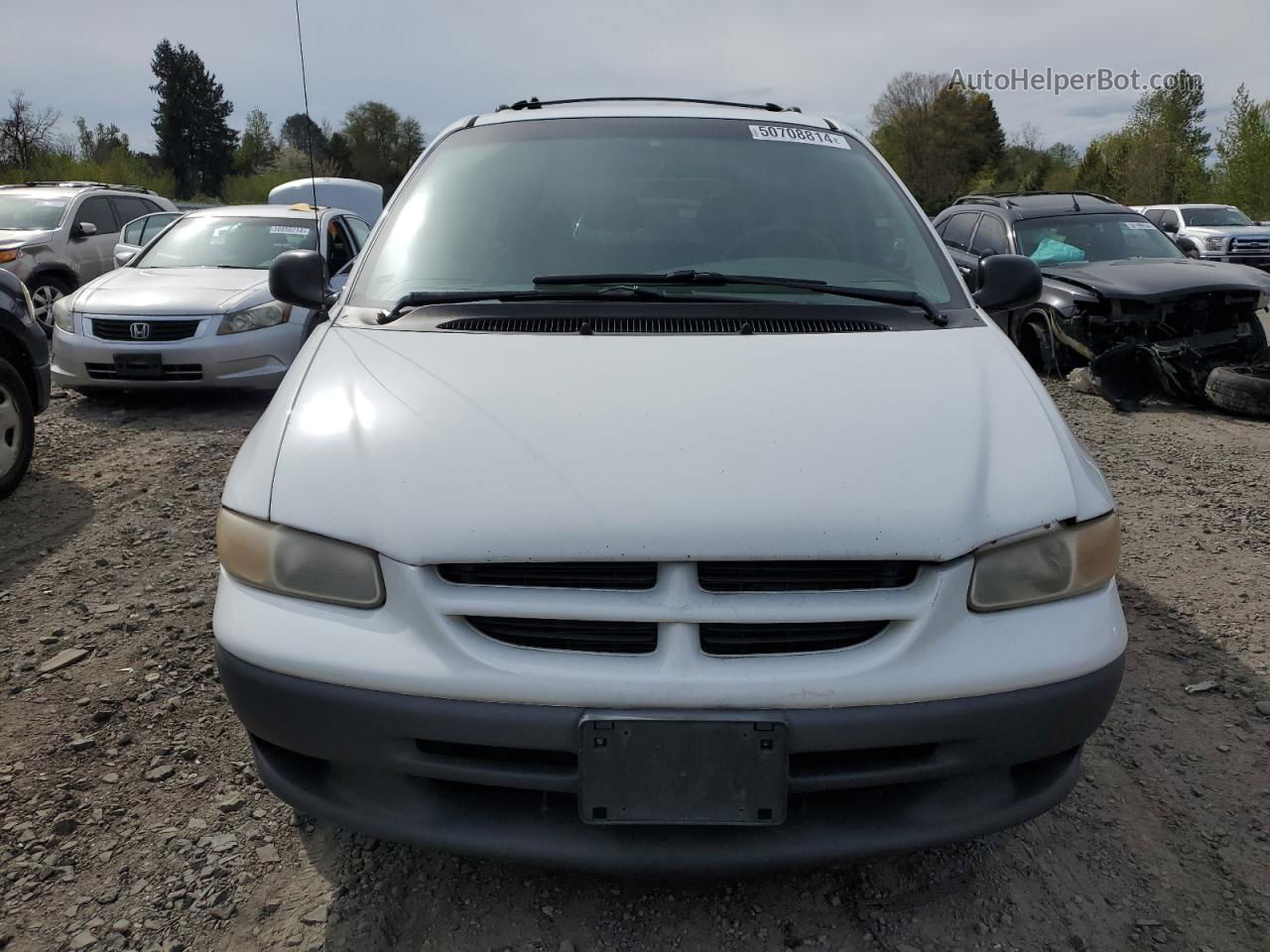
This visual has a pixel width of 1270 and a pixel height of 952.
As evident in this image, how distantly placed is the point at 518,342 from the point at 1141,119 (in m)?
50.8

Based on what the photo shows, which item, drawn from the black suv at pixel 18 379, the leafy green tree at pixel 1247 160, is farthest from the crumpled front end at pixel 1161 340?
the leafy green tree at pixel 1247 160

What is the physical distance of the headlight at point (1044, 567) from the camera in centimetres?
183

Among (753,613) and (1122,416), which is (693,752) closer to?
(753,613)

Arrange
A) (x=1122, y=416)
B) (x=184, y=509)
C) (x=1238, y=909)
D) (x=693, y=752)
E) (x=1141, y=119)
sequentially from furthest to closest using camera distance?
(x=1141, y=119) → (x=1122, y=416) → (x=184, y=509) → (x=1238, y=909) → (x=693, y=752)

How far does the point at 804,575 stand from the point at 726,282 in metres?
1.10

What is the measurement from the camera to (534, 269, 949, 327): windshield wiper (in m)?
2.62

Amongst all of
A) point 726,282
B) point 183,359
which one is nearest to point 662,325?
point 726,282

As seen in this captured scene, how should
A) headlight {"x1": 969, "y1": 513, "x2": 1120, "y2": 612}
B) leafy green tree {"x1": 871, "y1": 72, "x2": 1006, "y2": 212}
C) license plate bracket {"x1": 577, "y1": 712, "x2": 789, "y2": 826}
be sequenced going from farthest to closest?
leafy green tree {"x1": 871, "y1": 72, "x2": 1006, "y2": 212} < headlight {"x1": 969, "y1": 513, "x2": 1120, "y2": 612} < license plate bracket {"x1": 577, "y1": 712, "x2": 789, "y2": 826}

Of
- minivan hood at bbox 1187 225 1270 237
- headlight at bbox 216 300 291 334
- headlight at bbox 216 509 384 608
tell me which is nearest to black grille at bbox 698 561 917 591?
headlight at bbox 216 509 384 608

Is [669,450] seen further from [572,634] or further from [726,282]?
[726,282]

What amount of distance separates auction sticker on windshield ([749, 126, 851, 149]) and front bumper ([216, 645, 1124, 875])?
2.03m

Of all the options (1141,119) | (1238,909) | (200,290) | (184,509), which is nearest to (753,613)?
(1238,909)

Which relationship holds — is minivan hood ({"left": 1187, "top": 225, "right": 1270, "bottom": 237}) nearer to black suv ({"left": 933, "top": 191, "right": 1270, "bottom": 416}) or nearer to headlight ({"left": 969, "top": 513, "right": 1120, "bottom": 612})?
black suv ({"left": 933, "top": 191, "right": 1270, "bottom": 416})

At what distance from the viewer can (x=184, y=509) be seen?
4.83 metres
